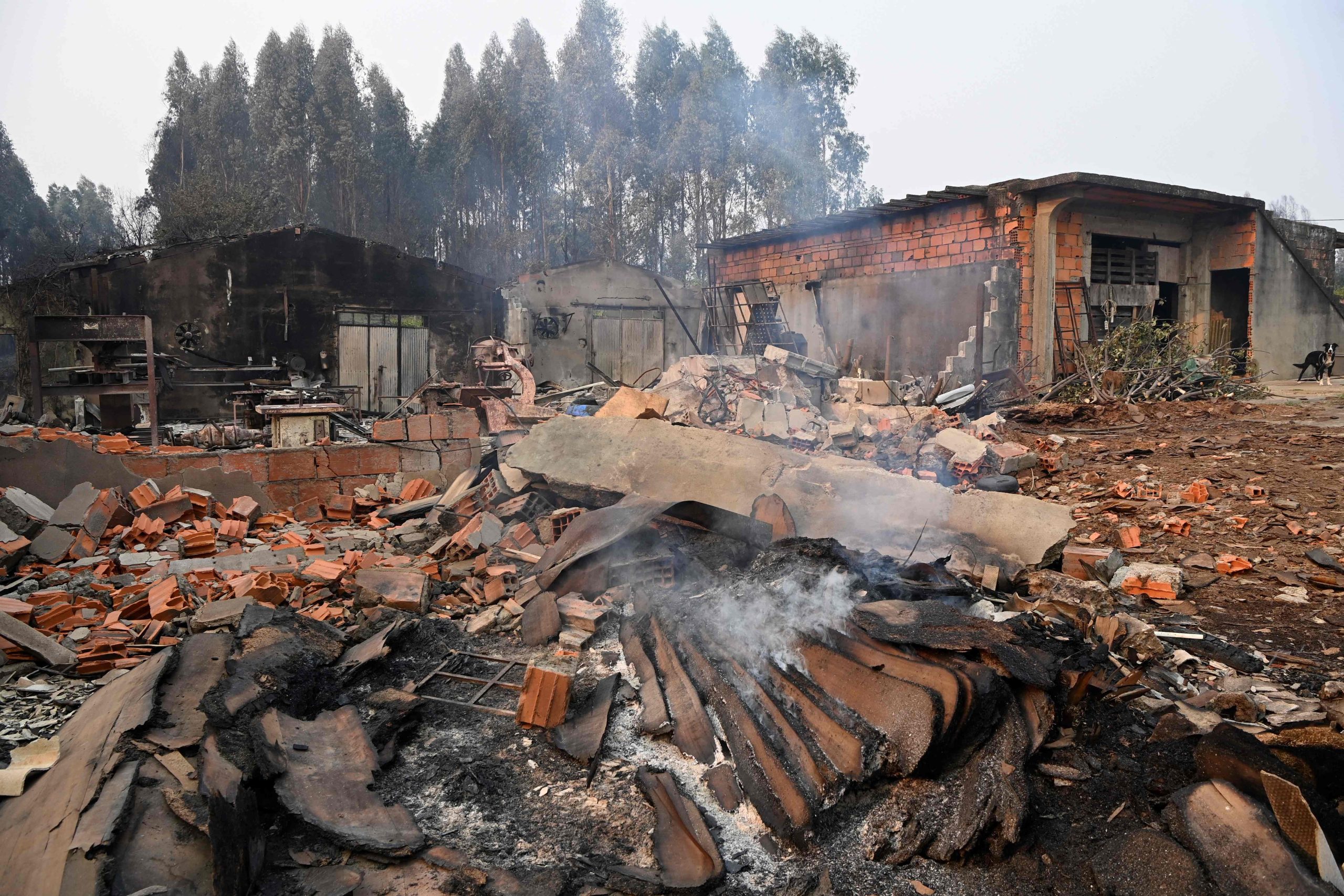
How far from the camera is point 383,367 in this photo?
59.3 ft

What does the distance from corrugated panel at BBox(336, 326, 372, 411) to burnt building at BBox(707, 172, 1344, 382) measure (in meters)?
8.88

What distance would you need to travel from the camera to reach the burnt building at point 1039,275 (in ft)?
42.2

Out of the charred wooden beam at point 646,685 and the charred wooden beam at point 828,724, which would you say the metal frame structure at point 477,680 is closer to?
the charred wooden beam at point 646,685

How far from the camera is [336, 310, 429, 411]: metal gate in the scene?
57.9 feet

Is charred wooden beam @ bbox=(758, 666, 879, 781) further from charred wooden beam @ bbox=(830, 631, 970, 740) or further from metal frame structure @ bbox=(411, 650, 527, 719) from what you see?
metal frame structure @ bbox=(411, 650, 527, 719)

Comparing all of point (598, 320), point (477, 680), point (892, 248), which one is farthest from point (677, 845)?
point (598, 320)

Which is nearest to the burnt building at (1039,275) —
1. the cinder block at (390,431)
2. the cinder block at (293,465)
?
the cinder block at (390,431)

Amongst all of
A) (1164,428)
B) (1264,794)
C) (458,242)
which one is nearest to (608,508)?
(1264,794)

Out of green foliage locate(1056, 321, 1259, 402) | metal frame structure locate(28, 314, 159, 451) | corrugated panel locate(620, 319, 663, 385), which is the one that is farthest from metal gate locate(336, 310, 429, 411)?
green foliage locate(1056, 321, 1259, 402)

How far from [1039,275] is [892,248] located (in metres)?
2.67

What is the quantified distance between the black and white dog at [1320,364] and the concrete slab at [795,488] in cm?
1270

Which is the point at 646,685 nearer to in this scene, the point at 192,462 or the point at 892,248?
the point at 192,462

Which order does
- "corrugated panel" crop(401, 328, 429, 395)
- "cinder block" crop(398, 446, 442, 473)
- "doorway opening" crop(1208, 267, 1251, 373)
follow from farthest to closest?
"corrugated panel" crop(401, 328, 429, 395)
"doorway opening" crop(1208, 267, 1251, 373)
"cinder block" crop(398, 446, 442, 473)

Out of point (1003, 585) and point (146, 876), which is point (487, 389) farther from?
point (146, 876)
